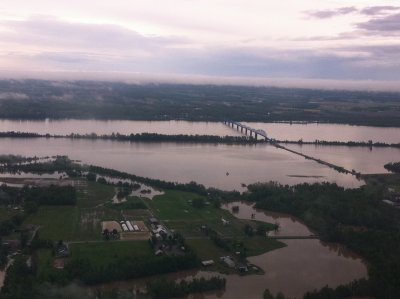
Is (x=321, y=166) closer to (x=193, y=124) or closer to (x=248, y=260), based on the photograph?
(x=248, y=260)

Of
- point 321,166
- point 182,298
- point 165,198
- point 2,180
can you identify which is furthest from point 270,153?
point 182,298

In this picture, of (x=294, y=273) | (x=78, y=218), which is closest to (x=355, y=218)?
(x=294, y=273)

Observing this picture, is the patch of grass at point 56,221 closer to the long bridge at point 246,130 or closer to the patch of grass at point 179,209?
the patch of grass at point 179,209

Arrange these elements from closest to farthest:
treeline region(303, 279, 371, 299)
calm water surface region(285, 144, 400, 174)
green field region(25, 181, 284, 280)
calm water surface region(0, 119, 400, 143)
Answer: treeline region(303, 279, 371, 299) → green field region(25, 181, 284, 280) → calm water surface region(285, 144, 400, 174) → calm water surface region(0, 119, 400, 143)

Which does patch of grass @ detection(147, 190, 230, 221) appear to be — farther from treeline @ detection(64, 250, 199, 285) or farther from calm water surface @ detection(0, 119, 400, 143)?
calm water surface @ detection(0, 119, 400, 143)

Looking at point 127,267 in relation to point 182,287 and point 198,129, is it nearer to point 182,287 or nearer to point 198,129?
point 182,287

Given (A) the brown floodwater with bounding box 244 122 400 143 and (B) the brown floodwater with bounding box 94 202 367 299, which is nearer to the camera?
(B) the brown floodwater with bounding box 94 202 367 299

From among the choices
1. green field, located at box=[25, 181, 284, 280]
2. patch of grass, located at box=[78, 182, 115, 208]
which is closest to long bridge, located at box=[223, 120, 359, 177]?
green field, located at box=[25, 181, 284, 280]

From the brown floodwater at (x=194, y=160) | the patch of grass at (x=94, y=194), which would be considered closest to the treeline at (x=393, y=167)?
the brown floodwater at (x=194, y=160)
